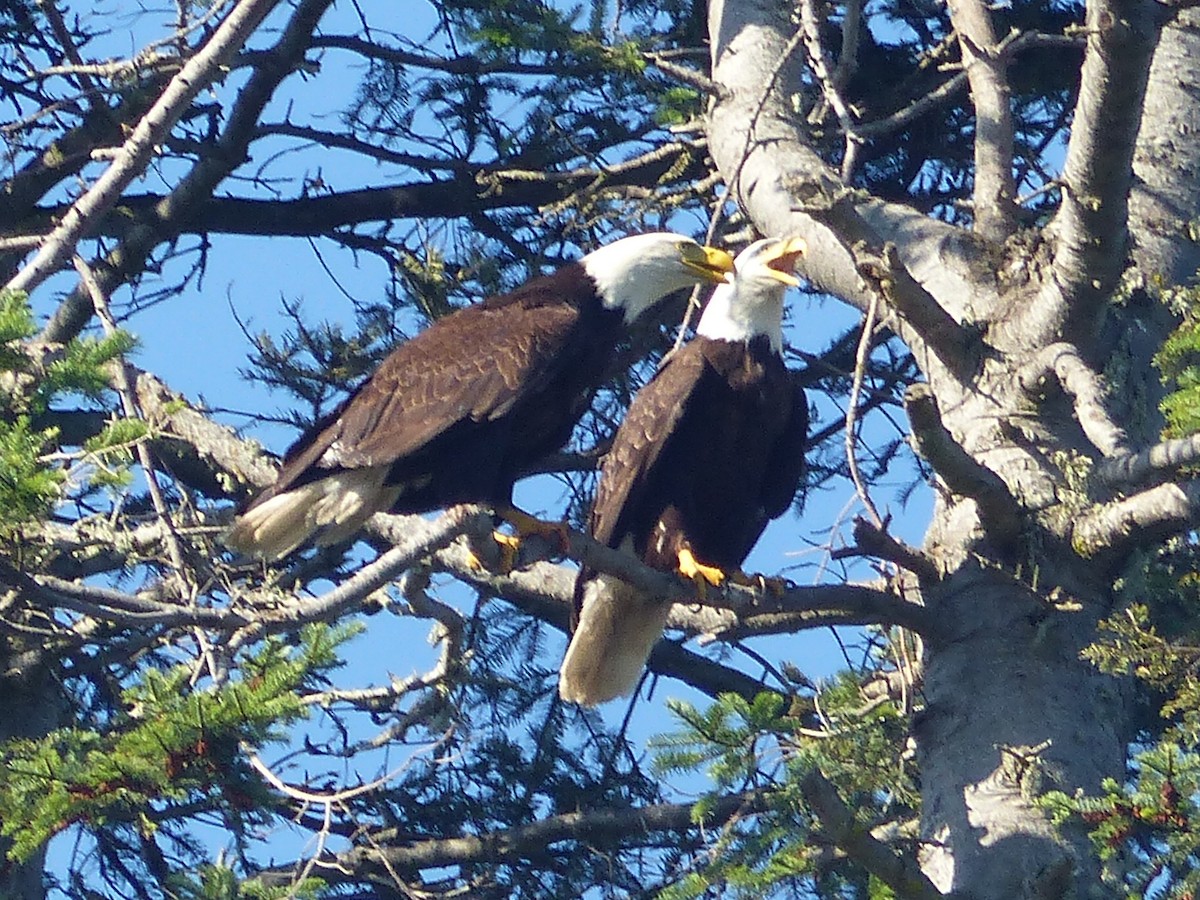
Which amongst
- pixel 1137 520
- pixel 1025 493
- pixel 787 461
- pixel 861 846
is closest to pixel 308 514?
pixel 787 461

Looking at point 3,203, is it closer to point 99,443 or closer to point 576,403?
point 576,403

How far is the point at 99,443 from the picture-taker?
3.41 metres

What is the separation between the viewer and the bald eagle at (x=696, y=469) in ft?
16.5

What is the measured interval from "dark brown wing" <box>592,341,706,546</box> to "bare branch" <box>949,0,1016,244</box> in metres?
0.89

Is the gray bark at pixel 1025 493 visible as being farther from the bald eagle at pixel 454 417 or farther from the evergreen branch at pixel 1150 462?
the bald eagle at pixel 454 417

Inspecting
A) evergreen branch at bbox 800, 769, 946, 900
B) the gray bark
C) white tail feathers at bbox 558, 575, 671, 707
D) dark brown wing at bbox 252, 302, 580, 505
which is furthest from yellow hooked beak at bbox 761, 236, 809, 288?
evergreen branch at bbox 800, 769, 946, 900

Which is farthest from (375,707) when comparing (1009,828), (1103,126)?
(1103,126)

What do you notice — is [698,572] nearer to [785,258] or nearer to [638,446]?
[638,446]

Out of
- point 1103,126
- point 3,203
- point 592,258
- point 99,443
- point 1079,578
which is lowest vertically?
point 99,443

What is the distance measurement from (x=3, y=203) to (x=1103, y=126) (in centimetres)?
370

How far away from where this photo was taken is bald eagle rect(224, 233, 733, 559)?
4.62 meters

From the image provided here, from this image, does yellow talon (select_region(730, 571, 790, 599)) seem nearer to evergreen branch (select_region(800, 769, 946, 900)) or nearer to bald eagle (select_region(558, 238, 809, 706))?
bald eagle (select_region(558, 238, 809, 706))

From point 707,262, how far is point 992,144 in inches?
36.5

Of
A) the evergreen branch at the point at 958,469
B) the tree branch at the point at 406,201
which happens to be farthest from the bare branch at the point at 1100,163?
the tree branch at the point at 406,201
